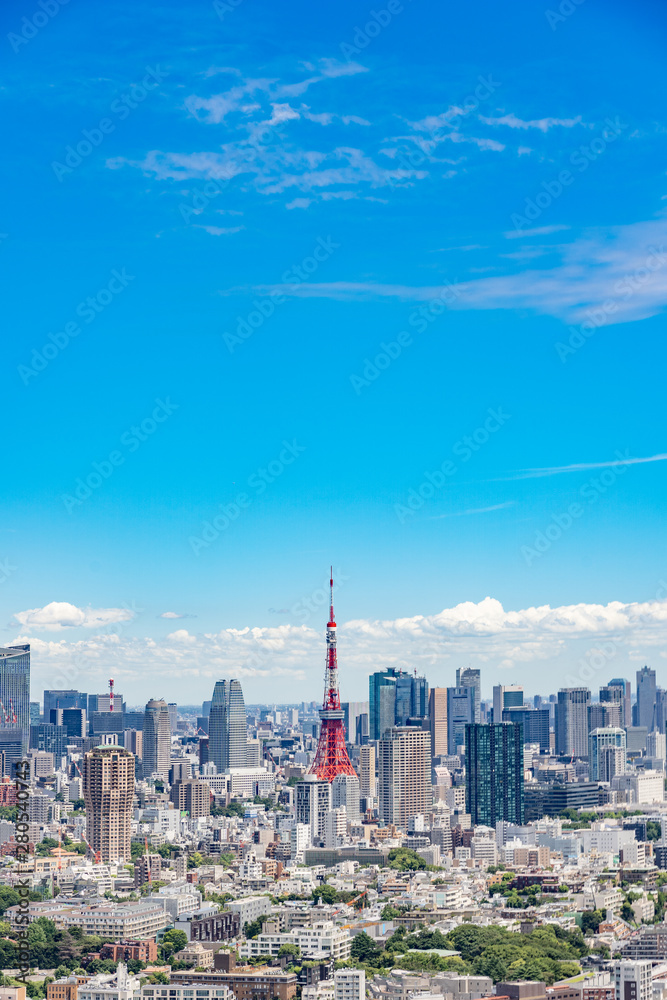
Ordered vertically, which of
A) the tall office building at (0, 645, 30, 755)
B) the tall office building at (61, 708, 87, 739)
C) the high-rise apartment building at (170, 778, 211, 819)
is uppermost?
the tall office building at (0, 645, 30, 755)

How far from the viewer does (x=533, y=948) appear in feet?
40.8

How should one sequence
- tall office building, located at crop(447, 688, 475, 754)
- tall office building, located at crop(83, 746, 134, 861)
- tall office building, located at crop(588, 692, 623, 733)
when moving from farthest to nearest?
tall office building, located at crop(447, 688, 475, 754), tall office building, located at crop(588, 692, 623, 733), tall office building, located at crop(83, 746, 134, 861)

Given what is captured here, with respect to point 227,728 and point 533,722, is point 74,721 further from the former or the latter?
point 533,722

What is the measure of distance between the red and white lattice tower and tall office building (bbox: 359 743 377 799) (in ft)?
5.05

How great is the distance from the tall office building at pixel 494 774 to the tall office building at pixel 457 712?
857cm

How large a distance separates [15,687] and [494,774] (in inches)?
342

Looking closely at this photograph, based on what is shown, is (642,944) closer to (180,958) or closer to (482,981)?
(482,981)

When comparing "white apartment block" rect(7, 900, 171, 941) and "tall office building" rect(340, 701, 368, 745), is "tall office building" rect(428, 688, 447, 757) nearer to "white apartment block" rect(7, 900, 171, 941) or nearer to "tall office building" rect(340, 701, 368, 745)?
"tall office building" rect(340, 701, 368, 745)

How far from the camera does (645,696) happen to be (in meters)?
37.9

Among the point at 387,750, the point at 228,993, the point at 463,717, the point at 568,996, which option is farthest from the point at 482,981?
the point at 463,717

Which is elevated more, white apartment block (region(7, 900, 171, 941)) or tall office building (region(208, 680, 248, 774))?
tall office building (region(208, 680, 248, 774))

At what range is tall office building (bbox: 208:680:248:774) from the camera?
115 feet

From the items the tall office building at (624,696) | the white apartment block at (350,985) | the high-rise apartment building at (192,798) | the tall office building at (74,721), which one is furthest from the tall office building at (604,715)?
the white apartment block at (350,985)

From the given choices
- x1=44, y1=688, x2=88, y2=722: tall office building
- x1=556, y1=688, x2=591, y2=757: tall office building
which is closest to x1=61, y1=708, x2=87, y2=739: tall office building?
x1=44, y1=688, x2=88, y2=722: tall office building
